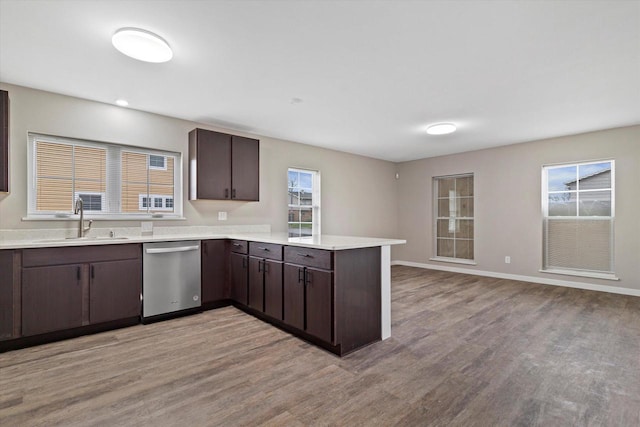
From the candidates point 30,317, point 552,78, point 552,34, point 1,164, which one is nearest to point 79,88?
point 1,164

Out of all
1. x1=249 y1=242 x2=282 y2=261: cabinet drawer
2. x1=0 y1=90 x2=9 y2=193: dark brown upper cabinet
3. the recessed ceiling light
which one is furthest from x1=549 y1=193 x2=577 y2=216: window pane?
x1=0 y1=90 x2=9 y2=193: dark brown upper cabinet

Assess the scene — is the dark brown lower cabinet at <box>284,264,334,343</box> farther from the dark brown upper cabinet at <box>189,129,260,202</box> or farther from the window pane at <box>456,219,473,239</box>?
the window pane at <box>456,219,473,239</box>

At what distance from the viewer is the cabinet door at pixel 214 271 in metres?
3.75

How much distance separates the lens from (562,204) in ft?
16.7

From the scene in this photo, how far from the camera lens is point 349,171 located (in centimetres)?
630

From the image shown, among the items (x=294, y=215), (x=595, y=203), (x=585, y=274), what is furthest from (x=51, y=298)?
(x=595, y=203)

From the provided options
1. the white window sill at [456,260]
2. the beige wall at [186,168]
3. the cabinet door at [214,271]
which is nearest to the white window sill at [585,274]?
the white window sill at [456,260]

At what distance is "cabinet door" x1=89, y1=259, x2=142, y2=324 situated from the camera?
3031 mm

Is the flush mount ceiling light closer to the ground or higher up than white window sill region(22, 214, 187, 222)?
higher up

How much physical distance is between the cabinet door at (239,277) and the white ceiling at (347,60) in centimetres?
181

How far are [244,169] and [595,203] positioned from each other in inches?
209

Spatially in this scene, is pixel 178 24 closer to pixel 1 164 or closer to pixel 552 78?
pixel 1 164

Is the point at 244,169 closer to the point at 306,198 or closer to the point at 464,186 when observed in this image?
the point at 306,198

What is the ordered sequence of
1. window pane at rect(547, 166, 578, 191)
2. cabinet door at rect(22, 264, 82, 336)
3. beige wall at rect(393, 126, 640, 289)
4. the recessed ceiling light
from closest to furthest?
cabinet door at rect(22, 264, 82, 336) < the recessed ceiling light < beige wall at rect(393, 126, 640, 289) < window pane at rect(547, 166, 578, 191)
